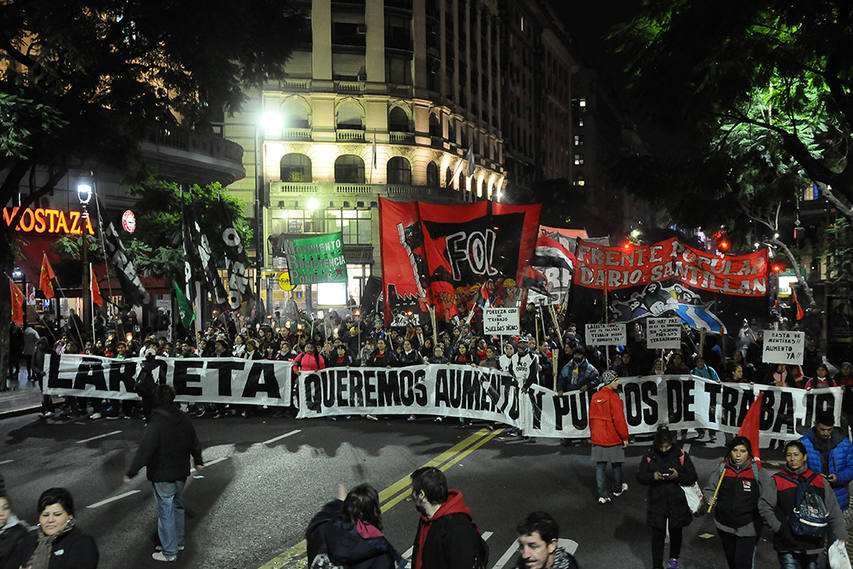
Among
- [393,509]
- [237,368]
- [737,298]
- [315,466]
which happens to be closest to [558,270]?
[737,298]

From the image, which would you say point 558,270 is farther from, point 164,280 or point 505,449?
point 164,280

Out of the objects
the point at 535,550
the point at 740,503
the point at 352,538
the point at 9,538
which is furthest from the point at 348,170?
the point at 535,550

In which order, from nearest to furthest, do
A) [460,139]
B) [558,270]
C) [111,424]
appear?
1. [111,424]
2. [558,270]
3. [460,139]

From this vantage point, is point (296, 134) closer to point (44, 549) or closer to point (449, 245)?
point (449, 245)

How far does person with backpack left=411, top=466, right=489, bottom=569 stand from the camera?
4117 millimetres

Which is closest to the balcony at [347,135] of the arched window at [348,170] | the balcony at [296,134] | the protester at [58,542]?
the arched window at [348,170]

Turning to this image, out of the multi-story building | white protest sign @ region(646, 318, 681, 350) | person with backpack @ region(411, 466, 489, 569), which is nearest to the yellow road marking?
person with backpack @ region(411, 466, 489, 569)

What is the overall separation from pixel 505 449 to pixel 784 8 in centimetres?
800

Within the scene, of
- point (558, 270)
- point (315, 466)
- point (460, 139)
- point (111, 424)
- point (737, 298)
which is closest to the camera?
point (315, 466)

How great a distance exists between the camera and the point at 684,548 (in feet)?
23.8

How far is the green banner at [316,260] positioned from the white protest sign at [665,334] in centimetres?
1031

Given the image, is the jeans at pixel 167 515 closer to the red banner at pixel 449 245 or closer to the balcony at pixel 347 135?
the red banner at pixel 449 245

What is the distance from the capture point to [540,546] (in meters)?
3.81

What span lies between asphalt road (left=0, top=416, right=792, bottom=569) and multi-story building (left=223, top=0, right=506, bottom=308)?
37.3 metres
